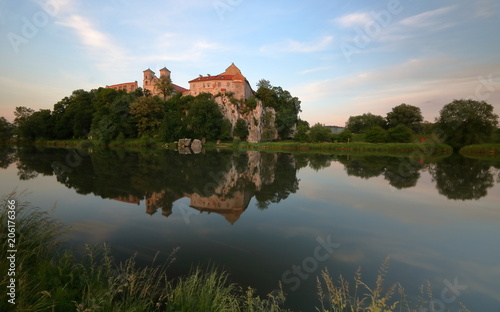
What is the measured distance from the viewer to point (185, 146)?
6128 centimetres

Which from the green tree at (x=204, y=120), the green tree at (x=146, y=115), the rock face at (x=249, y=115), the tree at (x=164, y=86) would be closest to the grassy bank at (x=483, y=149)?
the rock face at (x=249, y=115)

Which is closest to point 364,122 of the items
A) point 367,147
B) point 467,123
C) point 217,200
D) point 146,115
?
point 467,123

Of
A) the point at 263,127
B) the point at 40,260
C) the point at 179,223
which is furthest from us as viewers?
the point at 263,127

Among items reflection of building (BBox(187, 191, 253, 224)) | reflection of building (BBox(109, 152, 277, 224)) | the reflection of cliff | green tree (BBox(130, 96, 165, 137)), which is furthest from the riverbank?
reflection of building (BBox(187, 191, 253, 224))

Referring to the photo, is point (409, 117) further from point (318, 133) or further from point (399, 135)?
point (318, 133)

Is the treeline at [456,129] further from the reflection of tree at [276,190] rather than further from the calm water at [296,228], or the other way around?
the calm water at [296,228]

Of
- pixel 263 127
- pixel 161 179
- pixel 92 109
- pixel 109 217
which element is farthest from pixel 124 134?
pixel 109 217

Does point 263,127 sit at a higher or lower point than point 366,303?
higher

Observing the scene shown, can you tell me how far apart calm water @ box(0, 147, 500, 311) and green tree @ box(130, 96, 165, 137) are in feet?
163

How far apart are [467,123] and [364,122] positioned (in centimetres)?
4585

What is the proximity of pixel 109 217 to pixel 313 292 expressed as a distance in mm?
8301

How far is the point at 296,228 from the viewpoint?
924 cm

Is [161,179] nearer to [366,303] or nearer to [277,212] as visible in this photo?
[277,212]

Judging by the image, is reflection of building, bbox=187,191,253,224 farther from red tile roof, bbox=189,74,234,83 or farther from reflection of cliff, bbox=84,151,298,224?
red tile roof, bbox=189,74,234,83
